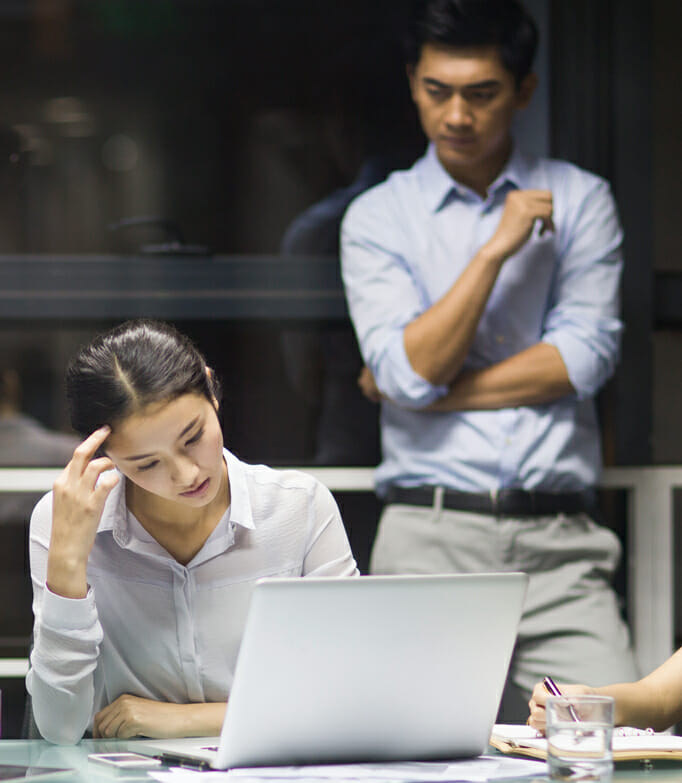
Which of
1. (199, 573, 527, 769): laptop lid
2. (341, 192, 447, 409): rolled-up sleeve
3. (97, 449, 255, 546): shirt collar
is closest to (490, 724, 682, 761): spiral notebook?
(199, 573, 527, 769): laptop lid

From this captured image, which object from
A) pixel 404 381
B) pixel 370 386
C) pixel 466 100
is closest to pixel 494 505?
pixel 404 381

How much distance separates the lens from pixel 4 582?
3.10 metres

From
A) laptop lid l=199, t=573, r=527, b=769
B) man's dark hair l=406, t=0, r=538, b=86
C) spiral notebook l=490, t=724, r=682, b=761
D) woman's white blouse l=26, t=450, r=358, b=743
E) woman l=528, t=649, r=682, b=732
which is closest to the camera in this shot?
laptop lid l=199, t=573, r=527, b=769

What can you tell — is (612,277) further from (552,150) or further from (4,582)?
(4,582)

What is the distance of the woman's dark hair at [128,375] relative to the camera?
1.77 metres

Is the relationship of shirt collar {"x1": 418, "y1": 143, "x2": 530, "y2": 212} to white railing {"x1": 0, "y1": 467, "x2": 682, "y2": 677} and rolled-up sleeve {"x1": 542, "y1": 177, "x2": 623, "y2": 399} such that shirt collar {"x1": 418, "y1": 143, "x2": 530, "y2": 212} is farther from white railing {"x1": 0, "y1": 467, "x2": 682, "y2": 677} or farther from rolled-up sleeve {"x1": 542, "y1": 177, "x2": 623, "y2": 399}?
white railing {"x1": 0, "y1": 467, "x2": 682, "y2": 677}

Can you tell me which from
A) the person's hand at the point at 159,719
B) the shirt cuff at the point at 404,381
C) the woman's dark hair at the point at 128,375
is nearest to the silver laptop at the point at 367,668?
the person's hand at the point at 159,719

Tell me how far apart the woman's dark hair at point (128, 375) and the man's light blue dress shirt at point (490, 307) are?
924mm

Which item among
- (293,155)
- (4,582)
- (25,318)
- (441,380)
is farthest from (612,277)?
(4,582)

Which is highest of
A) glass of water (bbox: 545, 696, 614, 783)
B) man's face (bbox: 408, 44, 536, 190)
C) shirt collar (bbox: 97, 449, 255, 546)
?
man's face (bbox: 408, 44, 536, 190)

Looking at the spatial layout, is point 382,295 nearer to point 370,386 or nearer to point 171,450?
point 370,386

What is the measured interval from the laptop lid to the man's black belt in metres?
1.29

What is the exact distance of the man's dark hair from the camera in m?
2.77

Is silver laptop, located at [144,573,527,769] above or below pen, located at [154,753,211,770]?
above
